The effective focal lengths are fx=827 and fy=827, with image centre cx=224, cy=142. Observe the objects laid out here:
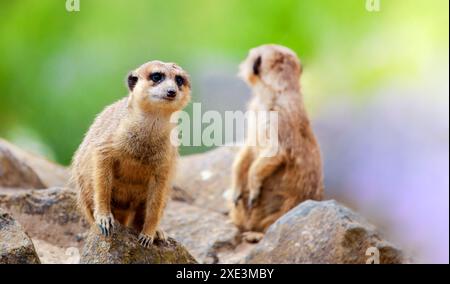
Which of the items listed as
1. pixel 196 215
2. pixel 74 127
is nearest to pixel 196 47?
pixel 74 127

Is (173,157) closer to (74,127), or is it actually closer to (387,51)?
(74,127)

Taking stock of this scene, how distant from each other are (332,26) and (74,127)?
1482 millimetres

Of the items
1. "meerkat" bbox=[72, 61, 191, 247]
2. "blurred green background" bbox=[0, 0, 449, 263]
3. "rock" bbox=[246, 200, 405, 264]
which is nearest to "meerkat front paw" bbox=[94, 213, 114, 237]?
"meerkat" bbox=[72, 61, 191, 247]

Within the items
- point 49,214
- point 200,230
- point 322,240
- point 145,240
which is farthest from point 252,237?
point 145,240

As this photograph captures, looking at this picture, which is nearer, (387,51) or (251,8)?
(251,8)

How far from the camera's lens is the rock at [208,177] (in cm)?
493

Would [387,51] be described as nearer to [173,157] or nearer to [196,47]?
[196,47]

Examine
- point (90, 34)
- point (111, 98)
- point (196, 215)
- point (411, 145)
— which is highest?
point (90, 34)

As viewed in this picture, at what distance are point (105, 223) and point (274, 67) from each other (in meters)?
1.99

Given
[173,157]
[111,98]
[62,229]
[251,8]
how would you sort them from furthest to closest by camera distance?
[251,8] < [62,229] < [111,98] < [173,157]

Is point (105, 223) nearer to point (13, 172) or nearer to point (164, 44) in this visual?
point (164, 44)

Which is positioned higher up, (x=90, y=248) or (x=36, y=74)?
(x=36, y=74)
